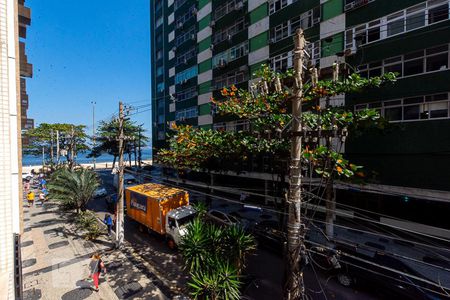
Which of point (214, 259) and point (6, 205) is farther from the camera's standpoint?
point (214, 259)

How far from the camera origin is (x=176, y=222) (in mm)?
14930

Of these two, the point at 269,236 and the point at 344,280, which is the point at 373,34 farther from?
the point at 344,280

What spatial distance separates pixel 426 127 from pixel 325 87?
8580mm

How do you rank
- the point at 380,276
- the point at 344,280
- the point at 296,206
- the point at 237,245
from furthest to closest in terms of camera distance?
the point at 344,280, the point at 237,245, the point at 380,276, the point at 296,206

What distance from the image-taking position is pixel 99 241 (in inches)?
652

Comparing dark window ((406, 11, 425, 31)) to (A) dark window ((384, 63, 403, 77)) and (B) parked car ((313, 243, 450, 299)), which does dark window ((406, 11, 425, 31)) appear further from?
(B) parked car ((313, 243, 450, 299))

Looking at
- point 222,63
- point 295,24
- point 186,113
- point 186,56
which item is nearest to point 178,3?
point 186,56

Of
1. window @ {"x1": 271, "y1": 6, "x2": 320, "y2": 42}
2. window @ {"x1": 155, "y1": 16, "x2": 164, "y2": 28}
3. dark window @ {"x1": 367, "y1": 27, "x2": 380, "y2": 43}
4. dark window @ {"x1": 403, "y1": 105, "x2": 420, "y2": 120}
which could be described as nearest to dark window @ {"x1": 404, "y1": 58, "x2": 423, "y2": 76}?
dark window @ {"x1": 403, "y1": 105, "x2": 420, "y2": 120}

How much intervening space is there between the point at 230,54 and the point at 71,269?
26.6m

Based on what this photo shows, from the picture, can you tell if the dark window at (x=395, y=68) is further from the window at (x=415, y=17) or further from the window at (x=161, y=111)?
the window at (x=161, y=111)

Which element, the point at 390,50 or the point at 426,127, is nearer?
the point at 426,127

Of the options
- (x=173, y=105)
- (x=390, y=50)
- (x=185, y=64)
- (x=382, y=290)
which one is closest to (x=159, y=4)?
(x=185, y=64)

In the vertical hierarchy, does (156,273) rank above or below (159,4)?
below

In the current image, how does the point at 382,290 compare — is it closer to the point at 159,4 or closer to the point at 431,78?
the point at 431,78
